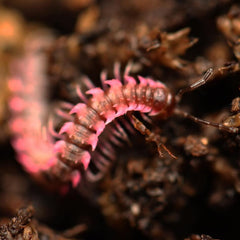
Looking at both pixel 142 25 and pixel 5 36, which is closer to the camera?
pixel 142 25

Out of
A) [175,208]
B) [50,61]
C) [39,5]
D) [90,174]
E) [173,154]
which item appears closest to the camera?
[173,154]

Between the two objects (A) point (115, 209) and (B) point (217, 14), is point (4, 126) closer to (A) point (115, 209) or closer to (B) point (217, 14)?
(A) point (115, 209)

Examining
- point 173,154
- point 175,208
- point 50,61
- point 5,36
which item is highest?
point 5,36

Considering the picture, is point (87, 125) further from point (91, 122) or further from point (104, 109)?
point (104, 109)

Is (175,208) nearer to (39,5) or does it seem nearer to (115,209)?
(115,209)

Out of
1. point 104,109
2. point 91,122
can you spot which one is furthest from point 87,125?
point 104,109

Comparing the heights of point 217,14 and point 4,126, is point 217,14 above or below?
below

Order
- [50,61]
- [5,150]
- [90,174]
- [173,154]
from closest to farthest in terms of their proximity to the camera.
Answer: [173,154]
[90,174]
[50,61]
[5,150]

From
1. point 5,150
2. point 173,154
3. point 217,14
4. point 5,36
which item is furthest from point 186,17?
point 5,150
